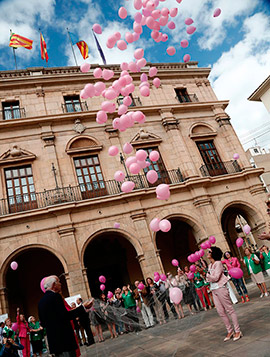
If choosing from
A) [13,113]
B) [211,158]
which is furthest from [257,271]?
[13,113]

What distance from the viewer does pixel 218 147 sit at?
49.8 feet

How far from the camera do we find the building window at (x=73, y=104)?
47.5ft

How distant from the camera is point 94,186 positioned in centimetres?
1259

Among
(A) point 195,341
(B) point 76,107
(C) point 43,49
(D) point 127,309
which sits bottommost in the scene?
(A) point 195,341

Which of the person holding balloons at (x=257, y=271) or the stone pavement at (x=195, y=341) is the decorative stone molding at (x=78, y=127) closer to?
the person holding balloons at (x=257, y=271)

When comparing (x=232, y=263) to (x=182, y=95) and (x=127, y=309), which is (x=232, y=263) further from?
(x=182, y=95)

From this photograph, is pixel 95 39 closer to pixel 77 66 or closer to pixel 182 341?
pixel 77 66

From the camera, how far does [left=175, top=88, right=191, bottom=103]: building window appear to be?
16484mm

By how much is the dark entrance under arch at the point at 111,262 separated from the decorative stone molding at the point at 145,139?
208 inches

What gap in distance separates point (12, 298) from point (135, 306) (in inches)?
304

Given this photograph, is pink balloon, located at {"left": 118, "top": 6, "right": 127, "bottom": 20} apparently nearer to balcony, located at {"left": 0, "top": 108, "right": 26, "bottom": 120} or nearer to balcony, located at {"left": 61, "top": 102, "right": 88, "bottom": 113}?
balcony, located at {"left": 61, "top": 102, "right": 88, "bottom": 113}

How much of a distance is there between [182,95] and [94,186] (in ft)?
29.2

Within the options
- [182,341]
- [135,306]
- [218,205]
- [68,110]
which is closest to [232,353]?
[182,341]

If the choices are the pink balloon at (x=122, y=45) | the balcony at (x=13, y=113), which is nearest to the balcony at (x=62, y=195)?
the balcony at (x=13, y=113)
